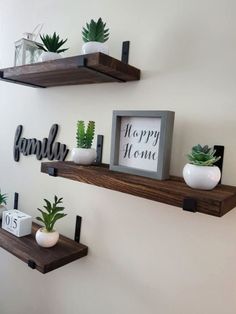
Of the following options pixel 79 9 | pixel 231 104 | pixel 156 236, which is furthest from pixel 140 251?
pixel 79 9

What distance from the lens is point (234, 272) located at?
703 mm

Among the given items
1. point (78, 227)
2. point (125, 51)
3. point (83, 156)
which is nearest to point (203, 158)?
point (83, 156)

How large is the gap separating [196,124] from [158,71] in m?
0.22

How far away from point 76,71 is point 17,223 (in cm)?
69

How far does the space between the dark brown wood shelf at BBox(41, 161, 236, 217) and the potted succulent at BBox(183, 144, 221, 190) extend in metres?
0.02

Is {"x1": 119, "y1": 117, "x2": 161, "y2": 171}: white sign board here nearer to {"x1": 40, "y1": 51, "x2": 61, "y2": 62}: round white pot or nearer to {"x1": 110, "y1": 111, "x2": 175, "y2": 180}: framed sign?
{"x1": 110, "y1": 111, "x2": 175, "y2": 180}: framed sign

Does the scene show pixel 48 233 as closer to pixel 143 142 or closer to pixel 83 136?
pixel 83 136

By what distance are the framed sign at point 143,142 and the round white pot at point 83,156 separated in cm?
10

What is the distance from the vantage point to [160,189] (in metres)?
0.62

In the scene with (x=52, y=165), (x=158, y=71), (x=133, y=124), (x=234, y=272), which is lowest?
(x=234, y=272)

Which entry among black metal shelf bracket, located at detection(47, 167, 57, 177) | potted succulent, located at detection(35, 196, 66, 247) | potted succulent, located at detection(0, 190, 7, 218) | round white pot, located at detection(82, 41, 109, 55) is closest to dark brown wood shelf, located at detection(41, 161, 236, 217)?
black metal shelf bracket, located at detection(47, 167, 57, 177)

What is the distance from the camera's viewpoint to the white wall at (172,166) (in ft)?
2.39

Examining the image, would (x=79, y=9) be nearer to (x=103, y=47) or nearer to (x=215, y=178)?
(x=103, y=47)

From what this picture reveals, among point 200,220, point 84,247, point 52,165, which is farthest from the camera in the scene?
point 84,247
